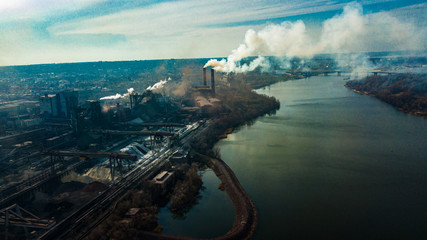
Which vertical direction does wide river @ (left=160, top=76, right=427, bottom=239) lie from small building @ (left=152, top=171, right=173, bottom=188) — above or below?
below

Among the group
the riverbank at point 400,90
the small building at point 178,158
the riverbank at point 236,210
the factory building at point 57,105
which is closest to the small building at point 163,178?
the small building at point 178,158

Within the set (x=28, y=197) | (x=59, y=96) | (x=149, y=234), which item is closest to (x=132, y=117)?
(x=59, y=96)

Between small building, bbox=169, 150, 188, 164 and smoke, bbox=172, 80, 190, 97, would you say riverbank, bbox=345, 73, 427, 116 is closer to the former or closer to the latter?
small building, bbox=169, 150, 188, 164

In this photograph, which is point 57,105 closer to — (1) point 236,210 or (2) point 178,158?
(2) point 178,158

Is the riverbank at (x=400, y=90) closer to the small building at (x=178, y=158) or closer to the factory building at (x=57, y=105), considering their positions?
the small building at (x=178, y=158)

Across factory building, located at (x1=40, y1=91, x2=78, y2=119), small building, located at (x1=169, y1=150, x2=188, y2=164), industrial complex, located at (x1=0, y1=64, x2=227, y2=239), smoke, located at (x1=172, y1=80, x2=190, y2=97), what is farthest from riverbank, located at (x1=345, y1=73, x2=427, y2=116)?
factory building, located at (x1=40, y1=91, x2=78, y2=119)

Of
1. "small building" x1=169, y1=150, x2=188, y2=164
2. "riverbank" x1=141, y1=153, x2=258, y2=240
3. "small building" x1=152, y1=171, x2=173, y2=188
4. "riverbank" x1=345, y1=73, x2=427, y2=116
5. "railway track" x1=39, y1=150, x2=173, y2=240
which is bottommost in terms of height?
"riverbank" x1=141, y1=153, x2=258, y2=240

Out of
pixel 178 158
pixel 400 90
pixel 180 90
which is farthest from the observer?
pixel 180 90

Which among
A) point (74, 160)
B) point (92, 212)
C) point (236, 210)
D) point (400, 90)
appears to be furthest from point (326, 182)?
point (400, 90)
